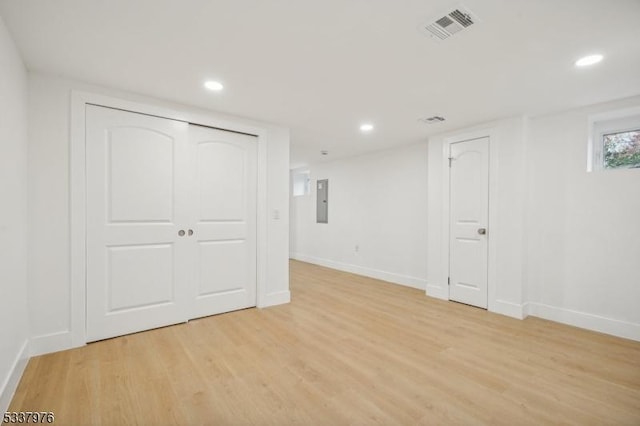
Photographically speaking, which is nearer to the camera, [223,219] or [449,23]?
[449,23]

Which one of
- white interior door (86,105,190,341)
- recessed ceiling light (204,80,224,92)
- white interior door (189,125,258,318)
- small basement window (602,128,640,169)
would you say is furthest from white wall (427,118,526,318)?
white interior door (86,105,190,341)

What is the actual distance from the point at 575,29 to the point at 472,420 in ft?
8.18

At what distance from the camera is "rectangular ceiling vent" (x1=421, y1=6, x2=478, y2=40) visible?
1.71 m

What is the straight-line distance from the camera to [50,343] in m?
2.44

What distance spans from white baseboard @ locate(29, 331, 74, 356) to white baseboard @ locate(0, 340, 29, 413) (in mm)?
98

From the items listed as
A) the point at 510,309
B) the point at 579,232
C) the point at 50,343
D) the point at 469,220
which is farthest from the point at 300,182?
the point at 50,343

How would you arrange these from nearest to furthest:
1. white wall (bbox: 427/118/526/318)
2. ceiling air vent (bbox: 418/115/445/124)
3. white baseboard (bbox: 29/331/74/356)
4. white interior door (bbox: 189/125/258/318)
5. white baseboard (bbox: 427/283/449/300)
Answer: white baseboard (bbox: 29/331/74/356) < white interior door (bbox: 189/125/258/318) < white wall (bbox: 427/118/526/318) < ceiling air vent (bbox: 418/115/445/124) < white baseboard (bbox: 427/283/449/300)

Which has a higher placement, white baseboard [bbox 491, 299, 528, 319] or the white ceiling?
the white ceiling

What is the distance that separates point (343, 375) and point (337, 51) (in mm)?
2385

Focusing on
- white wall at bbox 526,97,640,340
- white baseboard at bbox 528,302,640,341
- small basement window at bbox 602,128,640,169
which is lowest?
white baseboard at bbox 528,302,640,341

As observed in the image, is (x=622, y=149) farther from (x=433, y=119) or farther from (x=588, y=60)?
(x=433, y=119)

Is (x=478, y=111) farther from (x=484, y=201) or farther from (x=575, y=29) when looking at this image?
(x=575, y=29)

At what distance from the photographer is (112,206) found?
2.75m

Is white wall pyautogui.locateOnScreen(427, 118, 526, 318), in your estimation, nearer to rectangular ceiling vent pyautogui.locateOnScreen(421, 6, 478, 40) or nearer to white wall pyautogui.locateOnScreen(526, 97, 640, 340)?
white wall pyautogui.locateOnScreen(526, 97, 640, 340)
